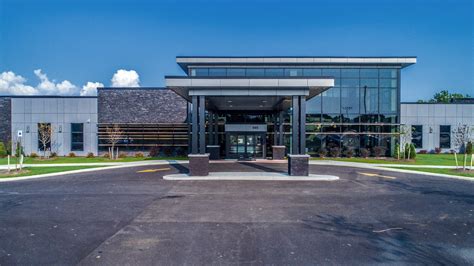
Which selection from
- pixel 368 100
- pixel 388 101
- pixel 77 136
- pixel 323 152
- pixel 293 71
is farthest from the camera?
pixel 293 71

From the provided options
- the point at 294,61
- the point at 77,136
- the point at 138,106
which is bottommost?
the point at 77,136

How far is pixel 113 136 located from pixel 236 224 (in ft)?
70.4

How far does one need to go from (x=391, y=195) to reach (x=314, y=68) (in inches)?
731

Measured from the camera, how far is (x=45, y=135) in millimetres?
24781

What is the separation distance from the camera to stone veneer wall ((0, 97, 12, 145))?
26.1 metres

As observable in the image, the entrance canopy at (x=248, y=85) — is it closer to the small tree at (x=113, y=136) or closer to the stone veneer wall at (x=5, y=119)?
the small tree at (x=113, y=136)

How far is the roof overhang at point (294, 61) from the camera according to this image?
2586 centimetres

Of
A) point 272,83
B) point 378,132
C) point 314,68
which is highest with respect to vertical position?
point 314,68

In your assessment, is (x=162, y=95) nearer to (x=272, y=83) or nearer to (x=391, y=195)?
(x=272, y=83)

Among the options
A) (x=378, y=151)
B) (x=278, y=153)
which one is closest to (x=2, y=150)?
(x=278, y=153)

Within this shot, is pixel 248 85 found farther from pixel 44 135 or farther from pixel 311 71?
pixel 44 135

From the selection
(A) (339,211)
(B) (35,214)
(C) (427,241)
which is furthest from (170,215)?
(C) (427,241)

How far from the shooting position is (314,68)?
26500mm

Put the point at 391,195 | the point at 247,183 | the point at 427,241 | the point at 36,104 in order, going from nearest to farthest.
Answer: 1. the point at 427,241
2. the point at 391,195
3. the point at 247,183
4. the point at 36,104
